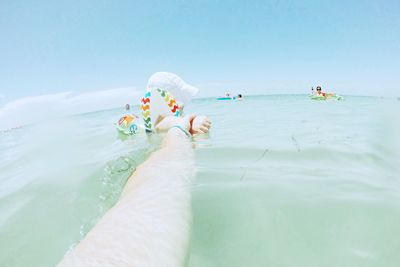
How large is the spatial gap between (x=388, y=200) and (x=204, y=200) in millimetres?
1039

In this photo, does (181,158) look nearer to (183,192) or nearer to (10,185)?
(183,192)

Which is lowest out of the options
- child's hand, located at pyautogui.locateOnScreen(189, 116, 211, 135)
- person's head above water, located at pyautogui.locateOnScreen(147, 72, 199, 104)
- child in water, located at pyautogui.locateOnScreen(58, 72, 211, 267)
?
child's hand, located at pyautogui.locateOnScreen(189, 116, 211, 135)

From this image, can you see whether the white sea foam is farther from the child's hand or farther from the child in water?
the child's hand

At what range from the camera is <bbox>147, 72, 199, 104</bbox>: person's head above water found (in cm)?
506

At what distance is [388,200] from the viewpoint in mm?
1409

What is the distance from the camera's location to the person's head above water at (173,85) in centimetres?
506

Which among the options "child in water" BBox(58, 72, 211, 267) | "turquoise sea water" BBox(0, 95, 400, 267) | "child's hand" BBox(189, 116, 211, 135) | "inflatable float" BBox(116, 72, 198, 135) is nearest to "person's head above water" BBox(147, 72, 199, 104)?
"inflatable float" BBox(116, 72, 198, 135)

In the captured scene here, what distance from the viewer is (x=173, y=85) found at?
204 inches

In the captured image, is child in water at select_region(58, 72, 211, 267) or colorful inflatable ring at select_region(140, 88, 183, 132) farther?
colorful inflatable ring at select_region(140, 88, 183, 132)

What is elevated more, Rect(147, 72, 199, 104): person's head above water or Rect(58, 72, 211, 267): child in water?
Rect(147, 72, 199, 104): person's head above water

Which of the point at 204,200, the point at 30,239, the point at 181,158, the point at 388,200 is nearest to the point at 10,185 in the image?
the point at 30,239

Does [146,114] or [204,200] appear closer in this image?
[204,200]

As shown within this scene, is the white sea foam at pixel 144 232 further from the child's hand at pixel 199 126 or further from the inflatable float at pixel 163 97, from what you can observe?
the inflatable float at pixel 163 97

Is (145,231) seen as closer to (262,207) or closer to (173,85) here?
(262,207)
